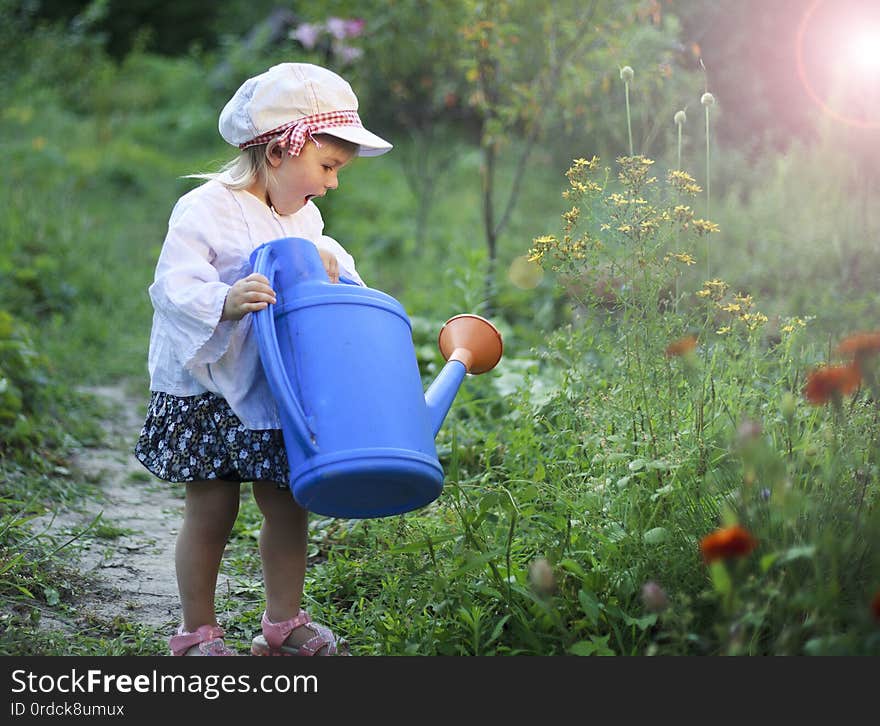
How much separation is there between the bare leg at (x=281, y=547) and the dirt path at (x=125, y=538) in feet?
1.04

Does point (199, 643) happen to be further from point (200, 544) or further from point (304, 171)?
point (304, 171)

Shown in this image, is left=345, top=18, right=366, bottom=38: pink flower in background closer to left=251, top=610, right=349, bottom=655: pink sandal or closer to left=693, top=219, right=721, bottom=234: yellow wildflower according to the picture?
left=693, top=219, right=721, bottom=234: yellow wildflower

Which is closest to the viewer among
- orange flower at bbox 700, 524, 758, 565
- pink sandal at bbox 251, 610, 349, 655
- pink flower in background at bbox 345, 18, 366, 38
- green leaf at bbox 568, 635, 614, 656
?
orange flower at bbox 700, 524, 758, 565

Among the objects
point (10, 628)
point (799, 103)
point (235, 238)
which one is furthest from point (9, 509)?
point (799, 103)

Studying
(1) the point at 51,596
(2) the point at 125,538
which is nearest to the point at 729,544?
(1) the point at 51,596

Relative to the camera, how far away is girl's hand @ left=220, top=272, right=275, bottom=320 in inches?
72.4

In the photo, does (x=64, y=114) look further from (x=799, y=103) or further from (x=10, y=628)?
(x=10, y=628)

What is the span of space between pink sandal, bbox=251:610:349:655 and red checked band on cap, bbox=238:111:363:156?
955 millimetres

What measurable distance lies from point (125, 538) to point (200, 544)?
2.77ft

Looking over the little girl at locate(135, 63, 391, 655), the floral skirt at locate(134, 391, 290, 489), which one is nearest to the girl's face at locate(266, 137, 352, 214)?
the little girl at locate(135, 63, 391, 655)

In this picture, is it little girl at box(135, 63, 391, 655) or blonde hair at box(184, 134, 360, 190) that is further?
blonde hair at box(184, 134, 360, 190)

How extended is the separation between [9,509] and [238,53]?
Answer: 28.3ft

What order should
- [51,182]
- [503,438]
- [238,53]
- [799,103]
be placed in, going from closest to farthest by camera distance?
[503,438] < [799,103] < [51,182] < [238,53]

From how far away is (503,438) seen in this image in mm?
3084
